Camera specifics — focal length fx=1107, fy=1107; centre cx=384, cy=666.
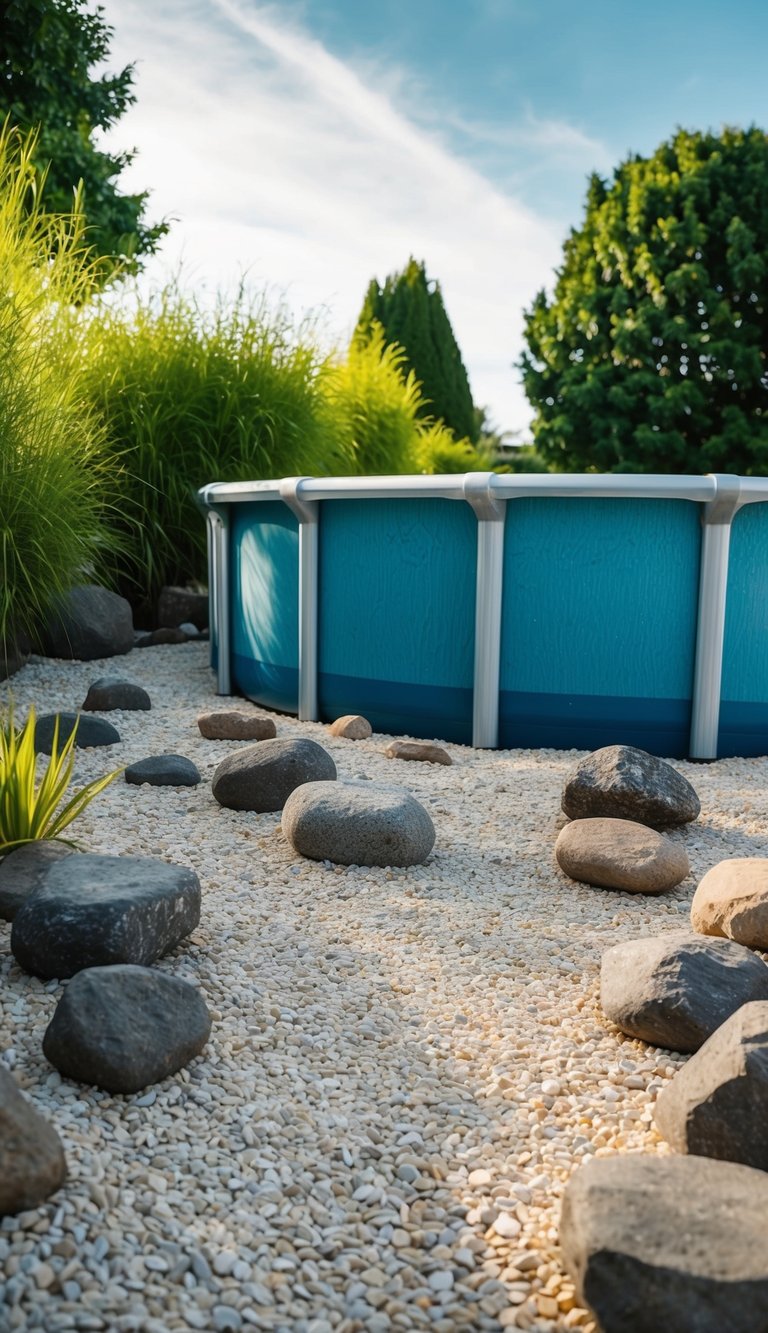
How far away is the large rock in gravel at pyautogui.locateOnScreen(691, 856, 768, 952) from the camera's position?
2.79 m

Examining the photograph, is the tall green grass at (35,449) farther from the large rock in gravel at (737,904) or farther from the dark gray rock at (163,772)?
the large rock in gravel at (737,904)

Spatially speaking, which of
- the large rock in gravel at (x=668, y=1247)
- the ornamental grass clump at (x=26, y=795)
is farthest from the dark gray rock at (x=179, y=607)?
the large rock in gravel at (x=668, y=1247)

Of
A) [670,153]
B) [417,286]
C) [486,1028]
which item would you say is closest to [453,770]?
[486,1028]

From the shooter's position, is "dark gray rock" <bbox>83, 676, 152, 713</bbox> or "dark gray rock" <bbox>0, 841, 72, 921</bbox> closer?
"dark gray rock" <bbox>0, 841, 72, 921</bbox>

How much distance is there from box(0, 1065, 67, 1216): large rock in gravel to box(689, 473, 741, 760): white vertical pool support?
3.79 m

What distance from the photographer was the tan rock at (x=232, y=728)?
5.08 metres

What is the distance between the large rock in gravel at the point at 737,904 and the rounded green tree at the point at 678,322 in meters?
14.4

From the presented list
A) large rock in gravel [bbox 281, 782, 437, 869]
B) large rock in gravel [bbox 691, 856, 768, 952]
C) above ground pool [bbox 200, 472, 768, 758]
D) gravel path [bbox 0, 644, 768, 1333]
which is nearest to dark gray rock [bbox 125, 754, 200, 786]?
gravel path [bbox 0, 644, 768, 1333]

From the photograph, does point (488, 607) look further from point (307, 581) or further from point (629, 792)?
point (629, 792)

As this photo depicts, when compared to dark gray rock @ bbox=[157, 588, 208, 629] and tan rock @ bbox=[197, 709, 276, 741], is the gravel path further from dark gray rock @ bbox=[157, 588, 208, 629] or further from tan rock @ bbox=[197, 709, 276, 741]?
dark gray rock @ bbox=[157, 588, 208, 629]

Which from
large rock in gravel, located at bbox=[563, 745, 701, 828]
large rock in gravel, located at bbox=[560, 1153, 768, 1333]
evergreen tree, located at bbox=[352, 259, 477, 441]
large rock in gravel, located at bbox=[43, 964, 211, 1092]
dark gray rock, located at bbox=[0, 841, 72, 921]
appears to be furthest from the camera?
evergreen tree, located at bbox=[352, 259, 477, 441]

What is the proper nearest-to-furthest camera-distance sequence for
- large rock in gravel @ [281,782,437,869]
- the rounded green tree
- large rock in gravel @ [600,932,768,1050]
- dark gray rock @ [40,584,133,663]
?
large rock in gravel @ [600,932,768,1050], large rock in gravel @ [281,782,437,869], dark gray rock @ [40,584,133,663], the rounded green tree

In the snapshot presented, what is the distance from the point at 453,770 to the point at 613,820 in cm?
120

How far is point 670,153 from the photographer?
17.9 meters
